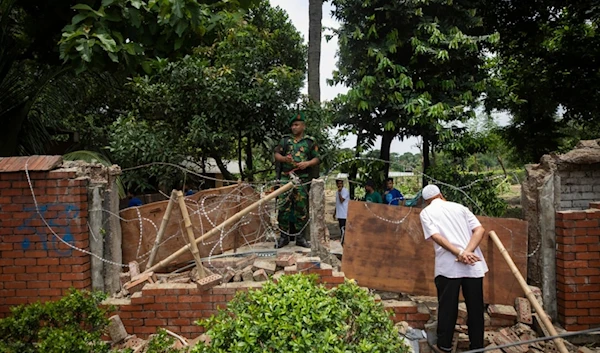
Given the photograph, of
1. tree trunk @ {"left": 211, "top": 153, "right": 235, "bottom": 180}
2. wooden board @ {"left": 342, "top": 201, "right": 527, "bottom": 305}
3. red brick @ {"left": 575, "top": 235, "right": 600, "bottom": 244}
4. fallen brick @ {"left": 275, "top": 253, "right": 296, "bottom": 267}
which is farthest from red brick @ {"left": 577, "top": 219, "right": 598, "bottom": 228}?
tree trunk @ {"left": 211, "top": 153, "right": 235, "bottom": 180}

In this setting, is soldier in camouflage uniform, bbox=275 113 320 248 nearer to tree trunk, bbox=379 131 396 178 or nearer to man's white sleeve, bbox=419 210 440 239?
man's white sleeve, bbox=419 210 440 239

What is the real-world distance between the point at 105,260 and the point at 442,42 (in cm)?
747

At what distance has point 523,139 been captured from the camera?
14109mm

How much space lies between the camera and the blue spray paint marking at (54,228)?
4414 mm

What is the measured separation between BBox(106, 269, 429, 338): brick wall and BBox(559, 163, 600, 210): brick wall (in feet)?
6.71

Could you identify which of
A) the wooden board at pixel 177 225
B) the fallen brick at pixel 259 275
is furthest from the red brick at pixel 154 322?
the fallen brick at pixel 259 275

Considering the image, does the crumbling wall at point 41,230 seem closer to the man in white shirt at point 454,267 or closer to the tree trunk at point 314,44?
the man in white shirt at point 454,267

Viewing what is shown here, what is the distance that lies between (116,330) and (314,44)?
7.32m

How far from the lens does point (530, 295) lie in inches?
159

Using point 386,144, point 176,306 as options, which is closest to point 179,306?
point 176,306

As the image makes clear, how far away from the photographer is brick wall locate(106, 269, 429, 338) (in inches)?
175

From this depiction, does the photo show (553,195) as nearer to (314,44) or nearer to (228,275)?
(228,275)

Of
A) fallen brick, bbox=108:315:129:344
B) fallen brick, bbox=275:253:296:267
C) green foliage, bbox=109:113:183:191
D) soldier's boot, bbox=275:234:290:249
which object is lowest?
fallen brick, bbox=108:315:129:344

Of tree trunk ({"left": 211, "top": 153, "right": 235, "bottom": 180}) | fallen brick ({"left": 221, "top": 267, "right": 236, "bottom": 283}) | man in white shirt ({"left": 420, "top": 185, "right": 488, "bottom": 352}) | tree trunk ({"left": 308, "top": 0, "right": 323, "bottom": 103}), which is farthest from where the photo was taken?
tree trunk ({"left": 308, "top": 0, "right": 323, "bottom": 103})
